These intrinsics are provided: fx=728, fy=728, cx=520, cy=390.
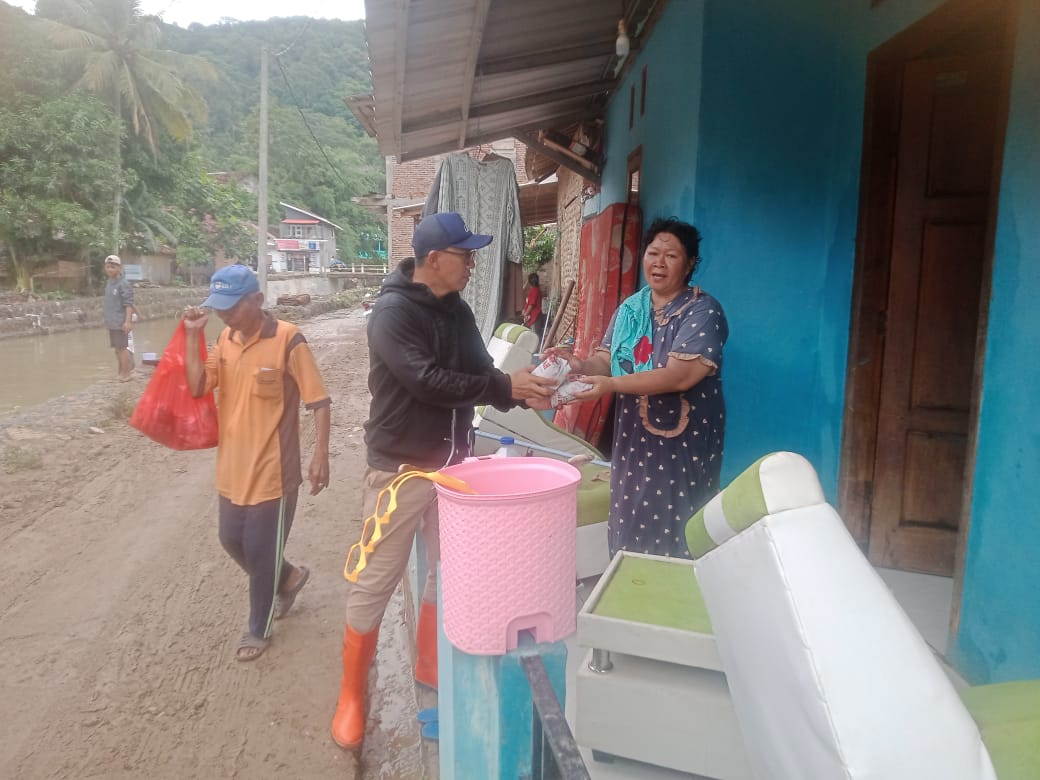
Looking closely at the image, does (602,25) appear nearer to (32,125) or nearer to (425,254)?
(425,254)

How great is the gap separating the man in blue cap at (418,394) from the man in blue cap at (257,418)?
0.83 m

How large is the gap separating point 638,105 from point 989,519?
173 inches

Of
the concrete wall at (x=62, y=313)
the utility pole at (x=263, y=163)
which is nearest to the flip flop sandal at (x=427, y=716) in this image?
the utility pole at (x=263, y=163)

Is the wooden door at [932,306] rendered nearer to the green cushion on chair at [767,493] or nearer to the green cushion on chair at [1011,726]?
the green cushion on chair at [1011,726]

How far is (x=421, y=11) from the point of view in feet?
12.1

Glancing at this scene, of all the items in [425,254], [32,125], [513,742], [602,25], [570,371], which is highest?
[32,125]

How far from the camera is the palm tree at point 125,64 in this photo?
26.6m

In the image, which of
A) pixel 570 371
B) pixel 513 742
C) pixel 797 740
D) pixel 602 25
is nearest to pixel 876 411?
pixel 570 371

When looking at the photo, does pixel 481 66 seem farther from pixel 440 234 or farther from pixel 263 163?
pixel 263 163

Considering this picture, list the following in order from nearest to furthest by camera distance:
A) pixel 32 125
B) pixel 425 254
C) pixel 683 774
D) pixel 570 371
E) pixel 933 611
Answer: pixel 683 774, pixel 425 254, pixel 570 371, pixel 933 611, pixel 32 125

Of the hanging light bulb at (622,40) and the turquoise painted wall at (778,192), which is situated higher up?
the hanging light bulb at (622,40)

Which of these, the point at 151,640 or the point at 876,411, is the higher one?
the point at 876,411

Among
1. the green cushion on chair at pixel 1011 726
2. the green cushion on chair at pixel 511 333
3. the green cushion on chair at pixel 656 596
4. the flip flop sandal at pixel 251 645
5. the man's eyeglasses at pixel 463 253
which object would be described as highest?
the man's eyeglasses at pixel 463 253

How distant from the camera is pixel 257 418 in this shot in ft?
10.8
